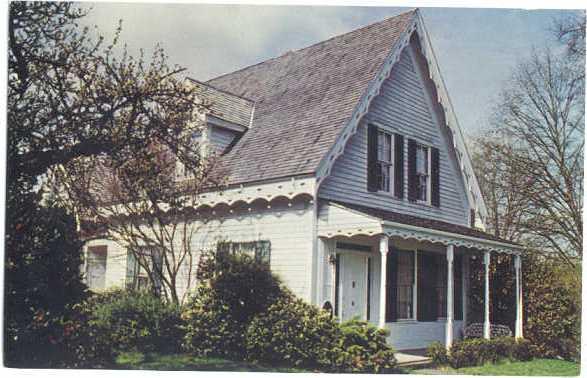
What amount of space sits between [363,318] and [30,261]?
6.81 meters

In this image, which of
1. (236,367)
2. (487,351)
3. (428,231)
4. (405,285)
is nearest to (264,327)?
(236,367)

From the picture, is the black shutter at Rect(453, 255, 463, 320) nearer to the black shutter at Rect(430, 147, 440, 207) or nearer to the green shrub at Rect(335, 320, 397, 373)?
the black shutter at Rect(430, 147, 440, 207)

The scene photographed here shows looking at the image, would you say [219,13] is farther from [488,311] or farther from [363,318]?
[488,311]

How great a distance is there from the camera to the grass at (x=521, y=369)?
1317 cm

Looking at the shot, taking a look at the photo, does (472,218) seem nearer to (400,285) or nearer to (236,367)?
(400,285)

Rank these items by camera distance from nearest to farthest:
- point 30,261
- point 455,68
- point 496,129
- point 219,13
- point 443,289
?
point 30,261
point 219,13
point 455,68
point 496,129
point 443,289

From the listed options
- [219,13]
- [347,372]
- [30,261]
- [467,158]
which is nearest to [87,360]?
[30,261]

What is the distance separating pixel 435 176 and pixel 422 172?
0.52 m

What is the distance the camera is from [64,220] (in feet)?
36.3

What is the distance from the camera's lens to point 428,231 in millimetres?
14430

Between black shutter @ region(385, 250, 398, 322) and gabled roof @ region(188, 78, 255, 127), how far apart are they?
14.7 ft

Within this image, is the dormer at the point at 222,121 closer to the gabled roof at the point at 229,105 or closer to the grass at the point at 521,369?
the gabled roof at the point at 229,105

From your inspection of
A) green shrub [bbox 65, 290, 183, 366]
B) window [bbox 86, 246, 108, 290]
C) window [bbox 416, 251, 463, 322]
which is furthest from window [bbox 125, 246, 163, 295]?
window [bbox 416, 251, 463, 322]

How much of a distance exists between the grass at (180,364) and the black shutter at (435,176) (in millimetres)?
7111
